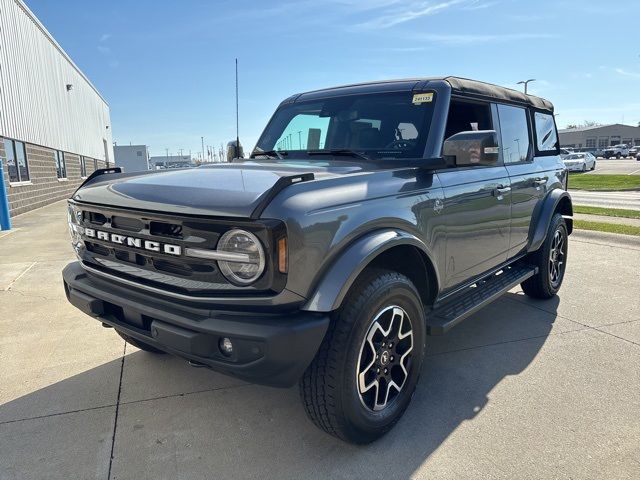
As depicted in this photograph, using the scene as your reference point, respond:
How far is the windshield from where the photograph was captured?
3133 mm

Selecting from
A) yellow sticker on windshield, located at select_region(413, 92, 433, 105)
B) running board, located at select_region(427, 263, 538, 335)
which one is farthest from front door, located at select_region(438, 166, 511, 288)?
yellow sticker on windshield, located at select_region(413, 92, 433, 105)

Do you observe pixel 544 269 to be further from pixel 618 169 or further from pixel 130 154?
pixel 130 154

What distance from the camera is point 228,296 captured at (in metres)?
2.07

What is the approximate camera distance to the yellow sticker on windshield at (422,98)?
10.4ft

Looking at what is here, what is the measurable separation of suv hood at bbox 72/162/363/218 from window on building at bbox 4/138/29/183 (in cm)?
1311

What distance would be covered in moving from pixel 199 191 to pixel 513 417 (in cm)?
221

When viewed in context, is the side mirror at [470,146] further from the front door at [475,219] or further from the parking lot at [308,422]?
the parking lot at [308,422]

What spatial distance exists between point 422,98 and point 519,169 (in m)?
1.42

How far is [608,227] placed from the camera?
8789 mm

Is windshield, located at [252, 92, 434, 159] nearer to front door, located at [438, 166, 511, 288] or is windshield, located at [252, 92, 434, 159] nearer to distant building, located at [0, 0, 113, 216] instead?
front door, located at [438, 166, 511, 288]

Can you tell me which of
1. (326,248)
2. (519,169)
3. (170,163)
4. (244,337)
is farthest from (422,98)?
(170,163)

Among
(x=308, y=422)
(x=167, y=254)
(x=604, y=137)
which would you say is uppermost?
(x=604, y=137)

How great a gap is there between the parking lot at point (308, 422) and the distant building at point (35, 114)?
915 centimetres

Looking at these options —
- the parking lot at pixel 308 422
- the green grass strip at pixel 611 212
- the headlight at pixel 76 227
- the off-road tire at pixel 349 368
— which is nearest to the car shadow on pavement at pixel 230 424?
the parking lot at pixel 308 422
